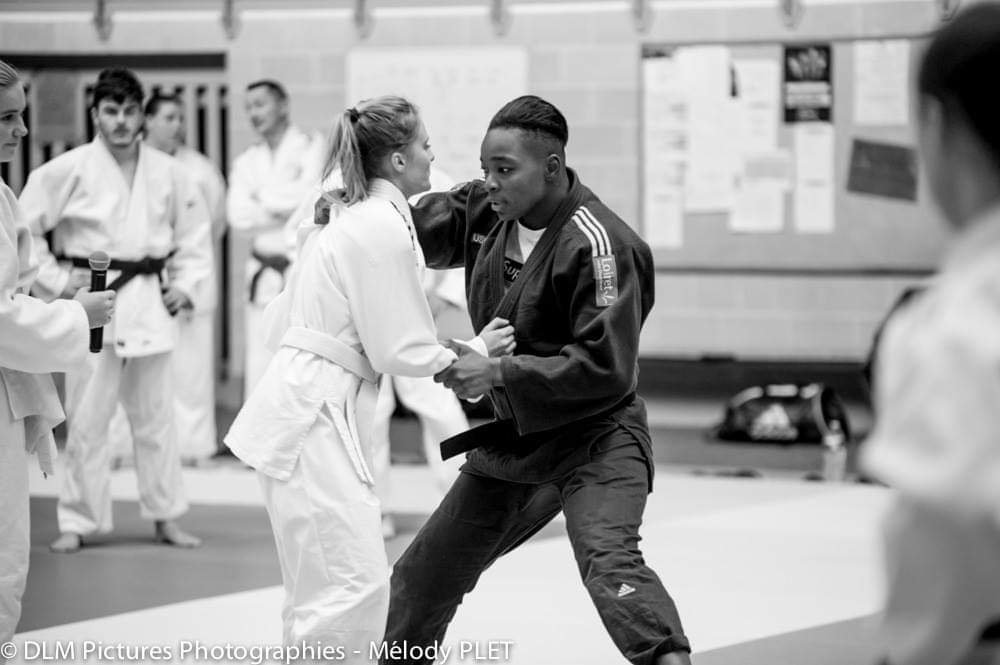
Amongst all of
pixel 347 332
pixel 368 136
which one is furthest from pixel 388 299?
pixel 368 136

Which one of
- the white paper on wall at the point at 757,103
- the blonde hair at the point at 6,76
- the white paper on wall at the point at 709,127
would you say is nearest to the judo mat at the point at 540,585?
the blonde hair at the point at 6,76

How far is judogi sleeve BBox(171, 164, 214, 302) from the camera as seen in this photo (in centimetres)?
600

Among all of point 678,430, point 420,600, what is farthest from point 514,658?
point 678,430

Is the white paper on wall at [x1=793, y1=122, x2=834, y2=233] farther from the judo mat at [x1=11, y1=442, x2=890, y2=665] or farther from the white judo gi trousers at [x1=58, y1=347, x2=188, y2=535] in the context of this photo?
the white judo gi trousers at [x1=58, y1=347, x2=188, y2=535]

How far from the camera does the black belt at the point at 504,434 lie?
339 centimetres

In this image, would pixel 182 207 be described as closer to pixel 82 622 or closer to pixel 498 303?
pixel 82 622

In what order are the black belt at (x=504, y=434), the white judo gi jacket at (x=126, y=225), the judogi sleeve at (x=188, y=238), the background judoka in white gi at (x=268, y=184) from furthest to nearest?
the background judoka in white gi at (x=268, y=184)
the judogi sleeve at (x=188, y=238)
the white judo gi jacket at (x=126, y=225)
the black belt at (x=504, y=434)

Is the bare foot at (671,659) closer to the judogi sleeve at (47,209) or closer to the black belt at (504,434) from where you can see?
the black belt at (504,434)

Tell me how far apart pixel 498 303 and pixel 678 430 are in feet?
18.3

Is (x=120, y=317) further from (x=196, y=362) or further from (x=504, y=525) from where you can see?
(x=504, y=525)

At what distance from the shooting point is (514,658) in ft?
13.5

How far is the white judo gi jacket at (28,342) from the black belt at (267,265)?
416 cm

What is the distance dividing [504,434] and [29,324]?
111 centimetres

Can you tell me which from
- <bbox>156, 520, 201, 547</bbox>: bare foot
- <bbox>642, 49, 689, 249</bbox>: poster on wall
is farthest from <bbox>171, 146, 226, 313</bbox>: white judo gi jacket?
<bbox>642, 49, 689, 249</bbox>: poster on wall
